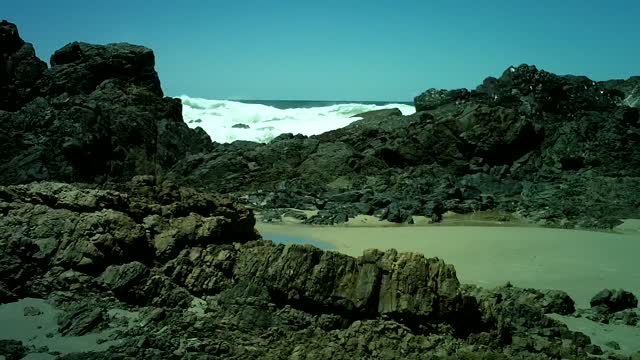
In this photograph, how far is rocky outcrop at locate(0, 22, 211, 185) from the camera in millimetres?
15125

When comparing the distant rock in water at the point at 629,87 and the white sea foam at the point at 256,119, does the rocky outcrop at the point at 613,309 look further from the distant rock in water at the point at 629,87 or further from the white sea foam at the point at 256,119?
the white sea foam at the point at 256,119

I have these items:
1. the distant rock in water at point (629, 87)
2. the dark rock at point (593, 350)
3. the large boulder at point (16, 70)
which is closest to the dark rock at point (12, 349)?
the dark rock at point (593, 350)

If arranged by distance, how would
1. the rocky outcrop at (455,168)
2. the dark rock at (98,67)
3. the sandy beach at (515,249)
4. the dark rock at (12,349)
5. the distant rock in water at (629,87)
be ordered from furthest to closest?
the distant rock in water at (629,87), the dark rock at (98,67), the rocky outcrop at (455,168), the sandy beach at (515,249), the dark rock at (12,349)

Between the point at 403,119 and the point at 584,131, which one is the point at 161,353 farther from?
Result: the point at 403,119

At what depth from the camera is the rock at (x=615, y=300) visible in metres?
6.74

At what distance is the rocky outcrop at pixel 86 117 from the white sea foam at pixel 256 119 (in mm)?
13640

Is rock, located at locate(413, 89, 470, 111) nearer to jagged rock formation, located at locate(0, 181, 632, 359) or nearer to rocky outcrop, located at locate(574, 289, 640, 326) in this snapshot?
rocky outcrop, located at locate(574, 289, 640, 326)

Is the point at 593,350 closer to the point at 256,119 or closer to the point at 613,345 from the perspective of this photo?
the point at 613,345

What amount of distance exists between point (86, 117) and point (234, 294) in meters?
12.9

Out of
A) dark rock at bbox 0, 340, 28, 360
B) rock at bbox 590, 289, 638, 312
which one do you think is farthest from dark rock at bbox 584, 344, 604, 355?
dark rock at bbox 0, 340, 28, 360

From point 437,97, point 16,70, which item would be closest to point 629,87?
point 437,97

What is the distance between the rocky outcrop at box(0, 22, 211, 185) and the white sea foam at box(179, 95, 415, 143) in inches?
537

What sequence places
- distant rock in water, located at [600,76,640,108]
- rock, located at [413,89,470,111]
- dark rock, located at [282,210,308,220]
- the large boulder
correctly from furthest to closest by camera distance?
distant rock in water, located at [600,76,640,108], rock, located at [413,89,470,111], the large boulder, dark rock, located at [282,210,308,220]

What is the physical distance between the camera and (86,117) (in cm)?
1644
